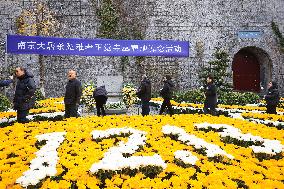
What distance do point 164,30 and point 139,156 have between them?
61.8ft

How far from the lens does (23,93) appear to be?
26.5ft

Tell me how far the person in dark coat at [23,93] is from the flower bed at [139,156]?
2.77ft

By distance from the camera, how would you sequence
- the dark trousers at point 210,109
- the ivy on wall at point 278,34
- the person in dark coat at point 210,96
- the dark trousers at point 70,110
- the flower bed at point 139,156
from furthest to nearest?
the ivy on wall at point 278,34 < the dark trousers at point 210,109 < the person in dark coat at point 210,96 < the dark trousers at point 70,110 < the flower bed at point 139,156

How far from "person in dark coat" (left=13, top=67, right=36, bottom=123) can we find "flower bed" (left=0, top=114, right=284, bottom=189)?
2.77 feet

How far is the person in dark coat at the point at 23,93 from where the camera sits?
802 cm

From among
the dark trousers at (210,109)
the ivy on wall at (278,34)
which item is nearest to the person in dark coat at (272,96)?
the dark trousers at (210,109)

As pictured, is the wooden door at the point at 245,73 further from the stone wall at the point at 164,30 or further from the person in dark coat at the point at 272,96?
the person in dark coat at the point at 272,96

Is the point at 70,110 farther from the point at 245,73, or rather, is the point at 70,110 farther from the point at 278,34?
the point at 278,34

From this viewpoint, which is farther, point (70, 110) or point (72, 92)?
point (70, 110)

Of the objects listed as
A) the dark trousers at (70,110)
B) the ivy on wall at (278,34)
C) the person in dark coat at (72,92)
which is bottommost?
the dark trousers at (70,110)

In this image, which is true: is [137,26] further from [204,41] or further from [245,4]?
[245,4]

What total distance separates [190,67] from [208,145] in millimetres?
17889

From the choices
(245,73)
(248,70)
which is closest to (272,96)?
(245,73)

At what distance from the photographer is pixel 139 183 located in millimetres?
3770
